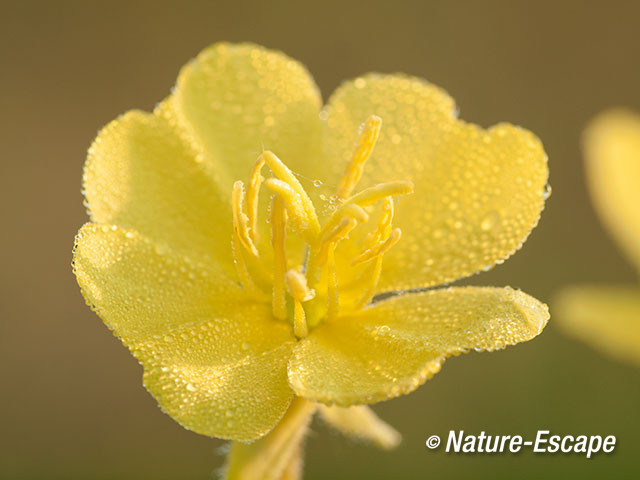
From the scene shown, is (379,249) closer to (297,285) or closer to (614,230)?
(297,285)

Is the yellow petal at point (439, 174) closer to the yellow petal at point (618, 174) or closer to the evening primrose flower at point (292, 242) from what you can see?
the evening primrose flower at point (292, 242)

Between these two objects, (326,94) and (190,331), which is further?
(326,94)

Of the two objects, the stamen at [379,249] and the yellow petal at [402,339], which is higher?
the stamen at [379,249]

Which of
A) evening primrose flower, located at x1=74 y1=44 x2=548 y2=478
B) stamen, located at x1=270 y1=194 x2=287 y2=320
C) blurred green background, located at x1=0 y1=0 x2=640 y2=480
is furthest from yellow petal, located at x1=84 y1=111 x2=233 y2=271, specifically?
blurred green background, located at x1=0 y1=0 x2=640 y2=480

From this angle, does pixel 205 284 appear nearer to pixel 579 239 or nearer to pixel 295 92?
pixel 295 92

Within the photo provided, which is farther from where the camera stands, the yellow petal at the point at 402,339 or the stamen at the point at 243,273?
the stamen at the point at 243,273

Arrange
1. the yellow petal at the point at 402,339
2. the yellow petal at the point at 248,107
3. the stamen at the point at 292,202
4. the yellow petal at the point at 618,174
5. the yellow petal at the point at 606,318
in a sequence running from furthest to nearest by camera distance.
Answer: the yellow petal at the point at 618,174 < the yellow petal at the point at 606,318 < the yellow petal at the point at 248,107 < the stamen at the point at 292,202 < the yellow petal at the point at 402,339

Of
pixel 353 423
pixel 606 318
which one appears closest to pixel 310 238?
pixel 353 423

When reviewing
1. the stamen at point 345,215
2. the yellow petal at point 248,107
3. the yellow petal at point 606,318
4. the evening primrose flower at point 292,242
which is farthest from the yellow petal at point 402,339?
the yellow petal at point 606,318

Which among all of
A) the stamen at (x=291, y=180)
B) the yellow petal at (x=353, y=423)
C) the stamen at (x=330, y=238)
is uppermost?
the stamen at (x=291, y=180)

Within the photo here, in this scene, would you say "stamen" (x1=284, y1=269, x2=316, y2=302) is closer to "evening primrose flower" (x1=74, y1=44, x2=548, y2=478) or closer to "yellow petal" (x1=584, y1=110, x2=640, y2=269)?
"evening primrose flower" (x1=74, y1=44, x2=548, y2=478)
